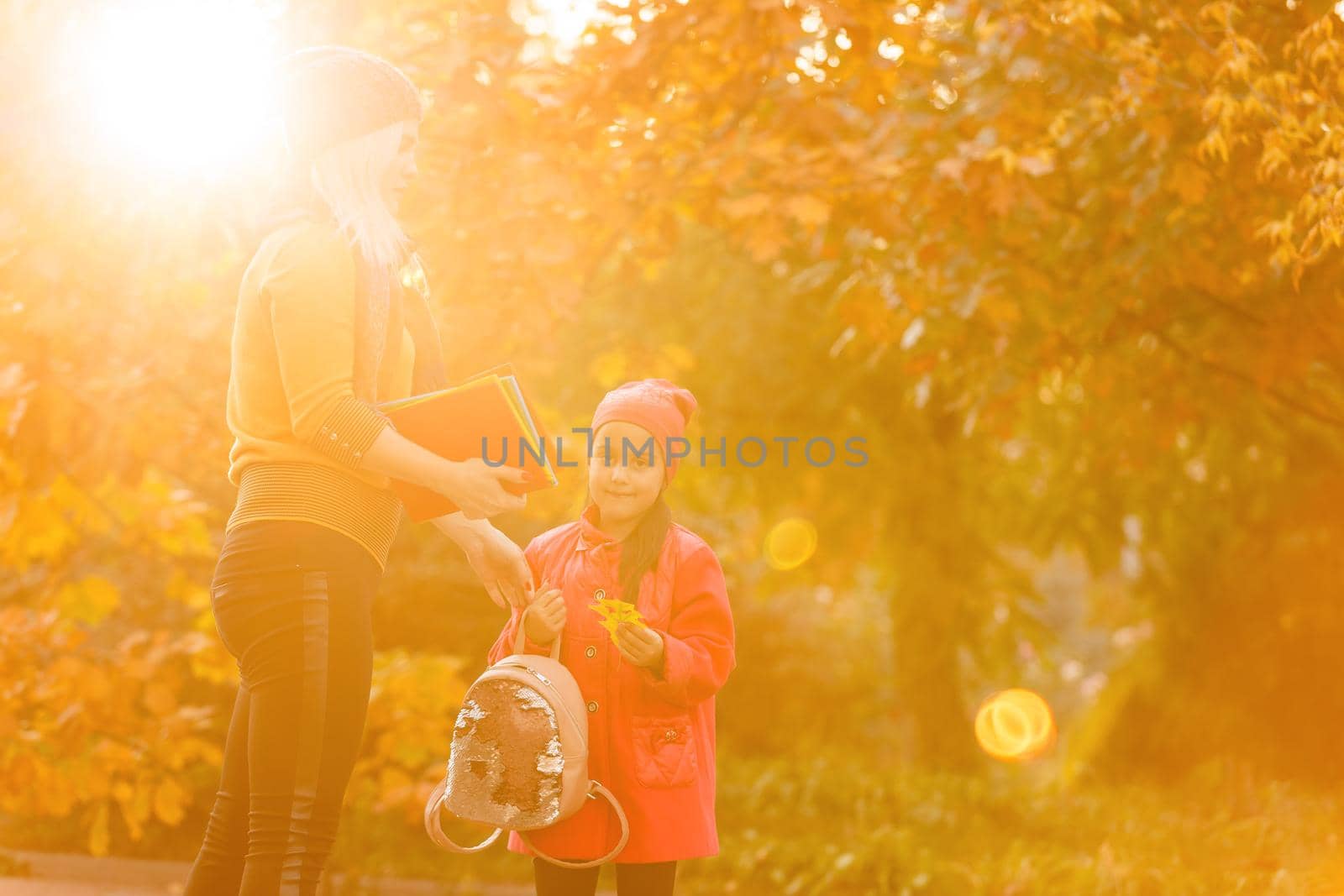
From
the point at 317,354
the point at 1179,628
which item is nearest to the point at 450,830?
the point at 317,354

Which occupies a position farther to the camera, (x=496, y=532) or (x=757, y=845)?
(x=757, y=845)

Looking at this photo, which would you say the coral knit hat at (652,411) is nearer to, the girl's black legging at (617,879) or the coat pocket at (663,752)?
the coat pocket at (663,752)

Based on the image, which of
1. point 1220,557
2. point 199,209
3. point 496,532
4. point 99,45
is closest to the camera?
point 496,532

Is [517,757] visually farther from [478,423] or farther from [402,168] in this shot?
[402,168]

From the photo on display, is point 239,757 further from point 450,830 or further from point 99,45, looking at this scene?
point 450,830

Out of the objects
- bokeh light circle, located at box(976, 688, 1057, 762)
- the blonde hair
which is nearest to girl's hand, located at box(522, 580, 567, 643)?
the blonde hair

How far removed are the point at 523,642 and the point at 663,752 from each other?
0.41 metres

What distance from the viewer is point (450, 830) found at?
7.17 m

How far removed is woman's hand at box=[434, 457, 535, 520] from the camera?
8.18 feet

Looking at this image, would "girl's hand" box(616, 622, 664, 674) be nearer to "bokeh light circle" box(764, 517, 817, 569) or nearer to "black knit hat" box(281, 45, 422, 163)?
"black knit hat" box(281, 45, 422, 163)

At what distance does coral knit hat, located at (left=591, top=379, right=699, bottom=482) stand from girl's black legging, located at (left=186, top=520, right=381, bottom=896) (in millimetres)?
834

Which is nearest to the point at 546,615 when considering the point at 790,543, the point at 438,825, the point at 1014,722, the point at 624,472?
the point at 624,472

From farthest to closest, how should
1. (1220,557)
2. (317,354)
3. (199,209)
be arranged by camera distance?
(1220,557) < (199,209) < (317,354)

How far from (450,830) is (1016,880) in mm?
3028
